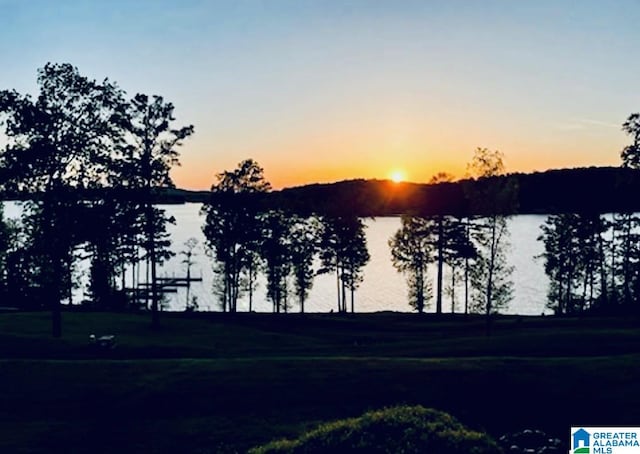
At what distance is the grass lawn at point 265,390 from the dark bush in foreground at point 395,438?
23.0 ft

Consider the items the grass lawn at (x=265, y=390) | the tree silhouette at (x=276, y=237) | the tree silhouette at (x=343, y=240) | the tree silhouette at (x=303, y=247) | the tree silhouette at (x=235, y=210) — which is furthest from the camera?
the tree silhouette at (x=303, y=247)

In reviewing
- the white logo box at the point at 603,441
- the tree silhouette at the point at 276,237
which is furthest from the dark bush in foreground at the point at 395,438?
the tree silhouette at the point at 276,237

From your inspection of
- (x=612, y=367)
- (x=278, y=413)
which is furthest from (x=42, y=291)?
(x=612, y=367)

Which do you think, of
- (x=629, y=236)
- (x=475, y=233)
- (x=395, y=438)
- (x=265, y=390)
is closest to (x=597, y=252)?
(x=629, y=236)

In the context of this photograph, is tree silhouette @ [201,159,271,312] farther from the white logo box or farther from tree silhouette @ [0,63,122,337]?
the white logo box

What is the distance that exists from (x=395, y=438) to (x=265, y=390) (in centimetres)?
1336

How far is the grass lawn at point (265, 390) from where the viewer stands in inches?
1110

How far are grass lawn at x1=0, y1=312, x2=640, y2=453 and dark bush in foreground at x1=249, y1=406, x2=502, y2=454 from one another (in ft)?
23.0

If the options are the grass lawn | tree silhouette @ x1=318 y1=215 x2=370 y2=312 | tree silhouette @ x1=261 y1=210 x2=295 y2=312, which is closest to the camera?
the grass lawn

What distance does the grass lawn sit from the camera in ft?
92.5

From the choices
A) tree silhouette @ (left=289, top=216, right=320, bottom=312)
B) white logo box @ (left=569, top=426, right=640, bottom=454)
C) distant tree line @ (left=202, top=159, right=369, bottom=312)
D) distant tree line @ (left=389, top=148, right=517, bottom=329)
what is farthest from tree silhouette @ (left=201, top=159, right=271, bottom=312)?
white logo box @ (left=569, top=426, right=640, bottom=454)

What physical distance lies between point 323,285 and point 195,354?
93965 mm

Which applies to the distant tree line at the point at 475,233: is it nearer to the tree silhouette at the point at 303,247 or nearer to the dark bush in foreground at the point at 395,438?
the tree silhouette at the point at 303,247

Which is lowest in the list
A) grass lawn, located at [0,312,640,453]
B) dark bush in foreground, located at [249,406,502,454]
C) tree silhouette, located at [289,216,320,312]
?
grass lawn, located at [0,312,640,453]
